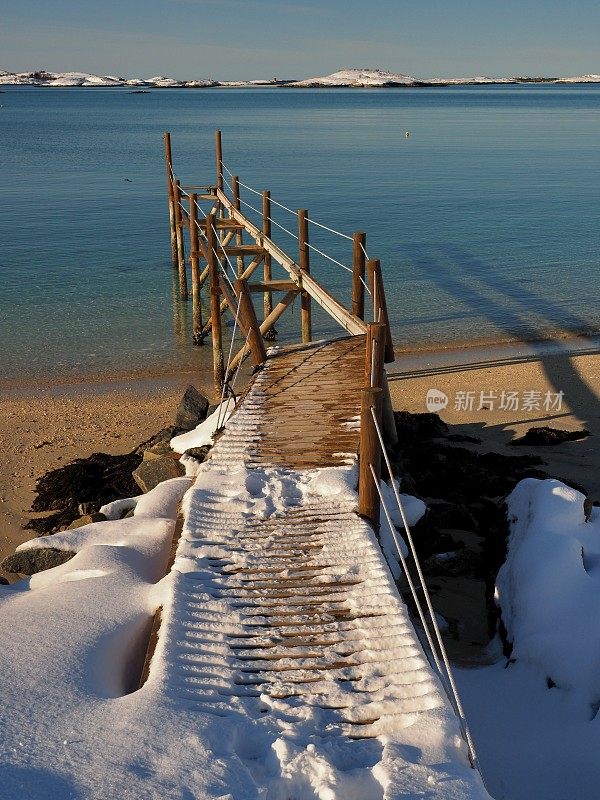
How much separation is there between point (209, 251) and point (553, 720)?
8910 millimetres

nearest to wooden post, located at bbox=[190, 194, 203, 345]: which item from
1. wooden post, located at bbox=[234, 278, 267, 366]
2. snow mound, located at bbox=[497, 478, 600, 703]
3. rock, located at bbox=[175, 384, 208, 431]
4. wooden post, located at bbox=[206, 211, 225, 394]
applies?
wooden post, located at bbox=[206, 211, 225, 394]

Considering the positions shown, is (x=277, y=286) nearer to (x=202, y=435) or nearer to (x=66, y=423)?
(x=66, y=423)

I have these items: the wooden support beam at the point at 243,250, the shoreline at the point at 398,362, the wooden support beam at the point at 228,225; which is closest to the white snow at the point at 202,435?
the shoreline at the point at 398,362

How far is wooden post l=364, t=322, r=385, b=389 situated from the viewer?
23.2 feet

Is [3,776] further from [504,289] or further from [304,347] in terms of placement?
[504,289]

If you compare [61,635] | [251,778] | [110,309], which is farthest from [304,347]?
[110,309]

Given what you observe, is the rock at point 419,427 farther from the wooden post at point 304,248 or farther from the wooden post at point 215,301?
the wooden post at point 215,301

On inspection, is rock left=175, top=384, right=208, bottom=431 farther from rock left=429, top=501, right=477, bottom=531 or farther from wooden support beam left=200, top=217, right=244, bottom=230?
wooden support beam left=200, top=217, right=244, bottom=230

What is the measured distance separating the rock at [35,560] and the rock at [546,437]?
6.49 m

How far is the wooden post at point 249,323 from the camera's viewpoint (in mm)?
9508

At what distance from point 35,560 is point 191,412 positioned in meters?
4.21

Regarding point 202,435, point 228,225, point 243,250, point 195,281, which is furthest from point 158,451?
point 228,225

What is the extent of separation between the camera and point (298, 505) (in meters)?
6.17

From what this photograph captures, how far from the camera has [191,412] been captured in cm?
1021
